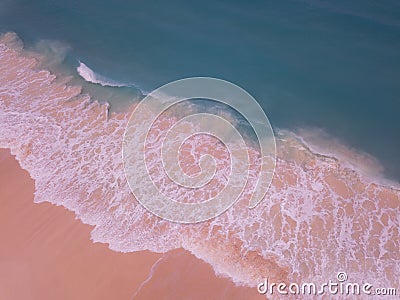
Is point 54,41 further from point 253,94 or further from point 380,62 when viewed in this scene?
point 380,62

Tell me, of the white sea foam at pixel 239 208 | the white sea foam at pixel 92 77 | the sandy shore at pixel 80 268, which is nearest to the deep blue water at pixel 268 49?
the white sea foam at pixel 92 77

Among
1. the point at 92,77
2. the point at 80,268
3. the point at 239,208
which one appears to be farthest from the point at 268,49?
the point at 80,268

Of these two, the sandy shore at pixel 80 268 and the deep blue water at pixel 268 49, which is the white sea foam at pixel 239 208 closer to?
the sandy shore at pixel 80 268

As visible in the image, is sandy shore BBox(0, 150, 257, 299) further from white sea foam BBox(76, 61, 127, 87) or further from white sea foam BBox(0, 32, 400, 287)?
white sea foam BBox(76, 61, 127, 87)

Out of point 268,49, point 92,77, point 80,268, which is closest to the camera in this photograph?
point 80,268

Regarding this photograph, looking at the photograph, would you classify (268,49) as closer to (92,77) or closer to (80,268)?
(92,77)
